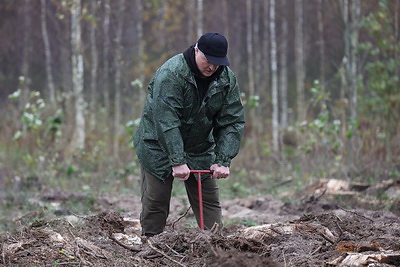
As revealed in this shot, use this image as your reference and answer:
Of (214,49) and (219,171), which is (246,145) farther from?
(214,49)

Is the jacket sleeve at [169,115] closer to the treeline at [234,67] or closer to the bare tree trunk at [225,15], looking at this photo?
the treeline at [234,67]

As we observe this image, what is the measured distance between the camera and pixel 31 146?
12.8 meters

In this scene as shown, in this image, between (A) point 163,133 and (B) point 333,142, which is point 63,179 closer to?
(B) point 333,142

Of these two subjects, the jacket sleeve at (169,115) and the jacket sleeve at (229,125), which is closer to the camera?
the jacket sleeve at (169,115)

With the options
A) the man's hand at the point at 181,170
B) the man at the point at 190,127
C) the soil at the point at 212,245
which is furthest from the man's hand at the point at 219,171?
the soil at the point at 212,245

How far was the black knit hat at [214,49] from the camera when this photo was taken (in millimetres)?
5223

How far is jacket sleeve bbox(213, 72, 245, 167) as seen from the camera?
5625mm

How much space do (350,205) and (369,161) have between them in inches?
108

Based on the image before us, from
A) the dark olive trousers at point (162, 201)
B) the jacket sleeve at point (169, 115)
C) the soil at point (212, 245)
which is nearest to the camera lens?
the soil at point (212, 245)

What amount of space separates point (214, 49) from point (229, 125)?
0.80 m

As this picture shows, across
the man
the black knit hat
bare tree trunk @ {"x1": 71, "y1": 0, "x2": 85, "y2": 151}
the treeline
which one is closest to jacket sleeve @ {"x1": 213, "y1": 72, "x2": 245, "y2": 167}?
the man

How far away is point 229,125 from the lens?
18.9 ft

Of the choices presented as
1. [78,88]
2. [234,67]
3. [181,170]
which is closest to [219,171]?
[181,170]

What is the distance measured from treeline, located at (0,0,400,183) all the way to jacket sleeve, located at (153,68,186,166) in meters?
5.04
